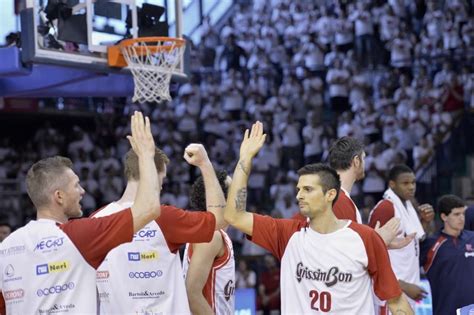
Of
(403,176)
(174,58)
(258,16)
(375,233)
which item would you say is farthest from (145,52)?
(258,16)

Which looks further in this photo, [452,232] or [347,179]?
[452,232]

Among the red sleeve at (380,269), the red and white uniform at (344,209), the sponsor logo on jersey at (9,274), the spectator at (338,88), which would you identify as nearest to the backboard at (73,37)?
the red and white uniform at (344,209)

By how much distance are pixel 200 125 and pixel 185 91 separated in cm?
100

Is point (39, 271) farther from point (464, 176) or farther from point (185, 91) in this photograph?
point (185, 91)

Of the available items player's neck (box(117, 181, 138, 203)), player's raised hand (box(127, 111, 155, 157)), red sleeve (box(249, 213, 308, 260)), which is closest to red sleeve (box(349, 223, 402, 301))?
red sleeve (box(249, 213, 308, 260))

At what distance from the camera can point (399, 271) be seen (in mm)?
9430

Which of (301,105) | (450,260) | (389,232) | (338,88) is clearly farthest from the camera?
(301,105)

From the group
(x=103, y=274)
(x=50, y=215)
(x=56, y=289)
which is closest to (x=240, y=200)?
(x=103, y=274)

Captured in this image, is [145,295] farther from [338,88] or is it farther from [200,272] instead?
[338,88]

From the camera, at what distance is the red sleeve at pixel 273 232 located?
6.49m

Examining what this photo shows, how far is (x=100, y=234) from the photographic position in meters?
5.52

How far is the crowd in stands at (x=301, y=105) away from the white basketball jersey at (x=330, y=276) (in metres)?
10.9

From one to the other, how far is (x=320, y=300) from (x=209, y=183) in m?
1.07

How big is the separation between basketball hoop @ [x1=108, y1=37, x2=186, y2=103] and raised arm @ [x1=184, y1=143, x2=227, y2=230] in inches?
173
